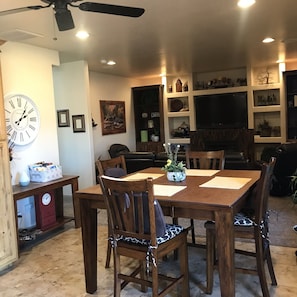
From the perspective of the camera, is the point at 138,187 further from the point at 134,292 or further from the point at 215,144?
the point at 215,144

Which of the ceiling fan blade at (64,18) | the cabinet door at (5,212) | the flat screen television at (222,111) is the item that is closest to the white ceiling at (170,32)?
the ceiling fan blade at (64,18)

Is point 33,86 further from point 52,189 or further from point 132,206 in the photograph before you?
point 132,206

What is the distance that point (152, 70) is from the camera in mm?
7676

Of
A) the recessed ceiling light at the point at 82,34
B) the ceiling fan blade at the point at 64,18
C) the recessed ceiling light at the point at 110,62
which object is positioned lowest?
the ceiling fan blade at the point at 64,18

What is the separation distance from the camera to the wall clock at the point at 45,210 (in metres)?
4.07

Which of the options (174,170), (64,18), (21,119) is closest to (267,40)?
(174,170)

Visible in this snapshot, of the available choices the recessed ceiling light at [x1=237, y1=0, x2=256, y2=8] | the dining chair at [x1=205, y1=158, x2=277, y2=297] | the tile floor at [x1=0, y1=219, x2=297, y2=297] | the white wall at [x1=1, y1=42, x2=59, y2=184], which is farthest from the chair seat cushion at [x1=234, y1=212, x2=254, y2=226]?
the white wall at [x1=1, y1=42, x2=59, y2=184]

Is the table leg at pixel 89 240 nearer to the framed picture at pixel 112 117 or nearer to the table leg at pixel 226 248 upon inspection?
the table leg at pixel 226 248

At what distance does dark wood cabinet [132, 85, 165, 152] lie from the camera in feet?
29.3

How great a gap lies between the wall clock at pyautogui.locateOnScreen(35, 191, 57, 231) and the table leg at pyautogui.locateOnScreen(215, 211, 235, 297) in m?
2.60

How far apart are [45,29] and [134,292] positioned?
2.94 meters

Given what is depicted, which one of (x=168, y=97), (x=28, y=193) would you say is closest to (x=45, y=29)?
(x=28, y=193)

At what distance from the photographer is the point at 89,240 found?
2.67 meters

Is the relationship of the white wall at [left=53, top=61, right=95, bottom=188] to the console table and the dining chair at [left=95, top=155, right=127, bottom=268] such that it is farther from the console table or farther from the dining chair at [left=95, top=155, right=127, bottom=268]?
the dining chair at [left=95, top=155, right=127, bottom=268]
